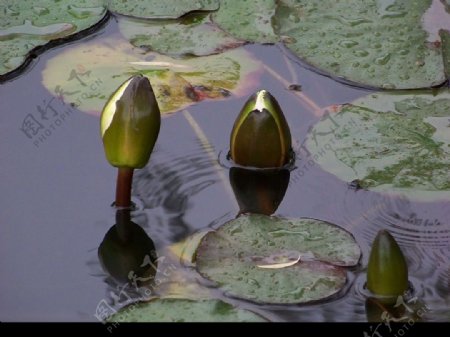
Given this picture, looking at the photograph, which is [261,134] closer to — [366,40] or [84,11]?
[366,40]

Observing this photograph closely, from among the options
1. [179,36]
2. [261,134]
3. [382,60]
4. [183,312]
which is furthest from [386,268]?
[179,36]

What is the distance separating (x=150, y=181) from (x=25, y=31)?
612mm

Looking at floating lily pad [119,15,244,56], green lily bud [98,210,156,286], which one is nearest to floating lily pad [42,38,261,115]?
floating lily pad [119,15,244,56]

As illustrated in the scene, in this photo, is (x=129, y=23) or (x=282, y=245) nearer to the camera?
(x=282, y=245)

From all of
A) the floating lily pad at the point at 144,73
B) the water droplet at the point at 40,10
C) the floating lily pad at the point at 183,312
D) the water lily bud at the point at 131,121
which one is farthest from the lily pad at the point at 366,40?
the floating lily pad at the point at 183,312

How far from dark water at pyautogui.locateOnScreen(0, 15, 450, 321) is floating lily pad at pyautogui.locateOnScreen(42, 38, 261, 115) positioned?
34 millimetres

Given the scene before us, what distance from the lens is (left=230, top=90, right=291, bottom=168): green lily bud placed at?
166cm

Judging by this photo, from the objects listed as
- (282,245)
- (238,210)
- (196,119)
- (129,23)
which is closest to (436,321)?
(282,245)

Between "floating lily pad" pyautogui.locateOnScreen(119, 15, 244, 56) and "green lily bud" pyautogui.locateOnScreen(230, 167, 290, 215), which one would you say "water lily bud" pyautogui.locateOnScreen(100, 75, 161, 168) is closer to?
"green lily bud" pyautogui.locateOnScreen(230, 167, 290, 215)

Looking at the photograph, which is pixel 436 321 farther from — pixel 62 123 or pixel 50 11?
pixel 50 11

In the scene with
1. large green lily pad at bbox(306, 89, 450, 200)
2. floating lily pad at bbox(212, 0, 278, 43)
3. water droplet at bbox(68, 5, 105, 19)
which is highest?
water droplet at bbox(68, 5, 105, 19)

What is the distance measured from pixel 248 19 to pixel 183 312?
3.34 feet

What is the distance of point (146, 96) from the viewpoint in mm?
1479

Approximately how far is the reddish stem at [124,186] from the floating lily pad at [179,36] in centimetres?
56
